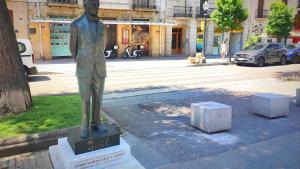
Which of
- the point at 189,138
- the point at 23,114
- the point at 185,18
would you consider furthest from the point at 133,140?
the point at 185,18

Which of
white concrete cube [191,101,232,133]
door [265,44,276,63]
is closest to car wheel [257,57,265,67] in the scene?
door [265,44,276,63]

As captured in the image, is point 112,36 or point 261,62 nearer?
point 261,62

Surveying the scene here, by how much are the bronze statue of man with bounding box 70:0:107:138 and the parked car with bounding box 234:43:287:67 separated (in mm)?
18298

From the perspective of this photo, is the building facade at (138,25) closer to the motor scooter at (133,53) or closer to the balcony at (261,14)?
the balcony at (261,14)

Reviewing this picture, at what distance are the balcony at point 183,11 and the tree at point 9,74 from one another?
2330 cm

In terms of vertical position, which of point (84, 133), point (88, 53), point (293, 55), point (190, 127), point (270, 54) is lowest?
point (190, 127)

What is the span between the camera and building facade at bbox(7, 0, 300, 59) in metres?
22.4

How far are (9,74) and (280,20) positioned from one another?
26692 millimetres

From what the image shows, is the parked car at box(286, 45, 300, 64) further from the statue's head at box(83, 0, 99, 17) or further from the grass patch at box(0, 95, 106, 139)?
the statue's head at box(83, 0, 99, 17)

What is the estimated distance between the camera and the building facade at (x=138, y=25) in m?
22.4

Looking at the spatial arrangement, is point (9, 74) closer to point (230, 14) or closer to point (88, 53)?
point (88, 53)

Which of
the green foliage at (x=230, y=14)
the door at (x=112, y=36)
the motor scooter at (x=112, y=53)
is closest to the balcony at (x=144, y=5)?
the door at (x=112, y=36)

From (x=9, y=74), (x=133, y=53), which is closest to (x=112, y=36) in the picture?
(x=133, y=53)

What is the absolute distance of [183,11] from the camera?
2933cm
